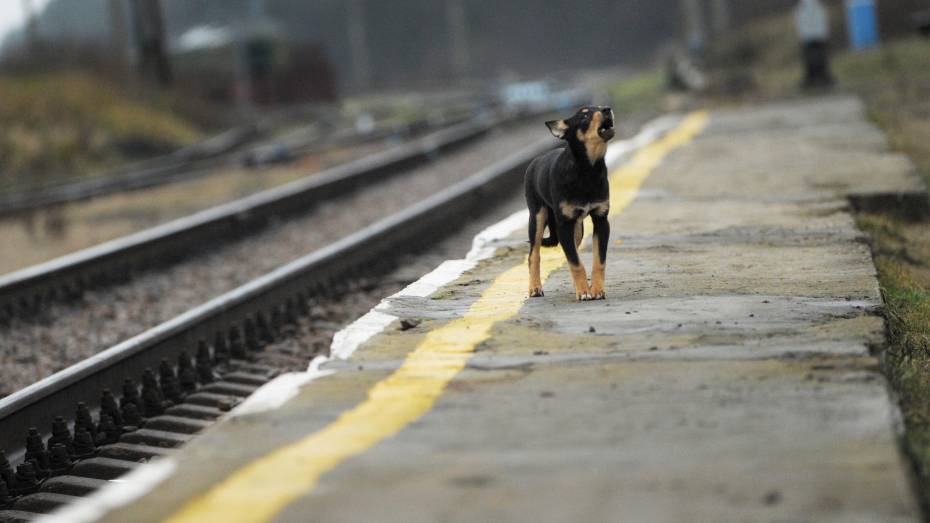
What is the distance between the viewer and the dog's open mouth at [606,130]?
18.2 ft

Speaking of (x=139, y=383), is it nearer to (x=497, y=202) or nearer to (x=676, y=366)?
(x=676, y=366)

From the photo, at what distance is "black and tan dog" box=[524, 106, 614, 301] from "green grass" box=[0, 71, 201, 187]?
69.0ft

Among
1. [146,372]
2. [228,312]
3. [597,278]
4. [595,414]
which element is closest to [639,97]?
[228,312]

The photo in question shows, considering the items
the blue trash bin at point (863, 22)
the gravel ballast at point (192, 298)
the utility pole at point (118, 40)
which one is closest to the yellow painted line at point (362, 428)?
the gravel ballast at point (192, 298)

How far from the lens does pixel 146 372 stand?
7238mm

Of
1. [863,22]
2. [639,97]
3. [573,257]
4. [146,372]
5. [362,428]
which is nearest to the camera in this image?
[362,428]

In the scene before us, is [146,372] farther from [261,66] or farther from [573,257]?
[261,66]

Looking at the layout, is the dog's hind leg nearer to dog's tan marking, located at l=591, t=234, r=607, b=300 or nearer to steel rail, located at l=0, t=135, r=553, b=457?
dog's tan marking, located at l=591, t=234, r=607, b=300

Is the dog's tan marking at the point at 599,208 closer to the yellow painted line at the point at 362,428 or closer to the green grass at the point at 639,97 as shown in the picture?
the yellow painted line at the point at 362,428

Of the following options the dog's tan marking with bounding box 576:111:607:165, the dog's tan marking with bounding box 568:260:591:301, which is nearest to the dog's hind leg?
the dog's tan marking with bounding box 568:260:591:301

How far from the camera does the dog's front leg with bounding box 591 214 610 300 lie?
593 cm

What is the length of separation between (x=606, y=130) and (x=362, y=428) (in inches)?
74.8

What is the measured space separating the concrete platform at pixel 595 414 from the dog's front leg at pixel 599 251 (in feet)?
0.27

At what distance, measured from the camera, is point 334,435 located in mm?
4102
